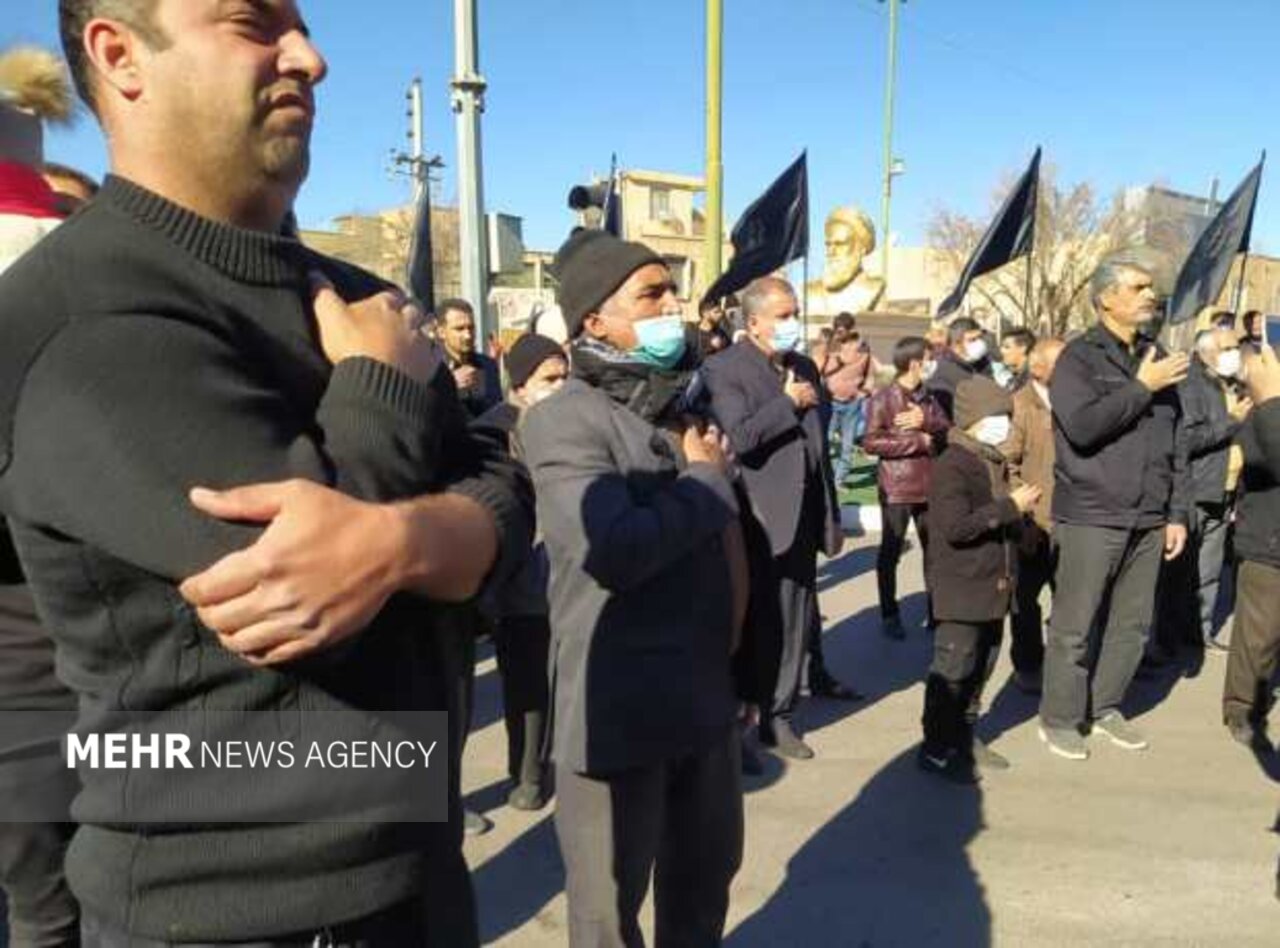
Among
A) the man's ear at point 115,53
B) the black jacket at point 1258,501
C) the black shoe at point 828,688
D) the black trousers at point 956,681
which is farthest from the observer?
the black shoe at point 828,688

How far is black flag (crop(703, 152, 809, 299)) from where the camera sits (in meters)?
7.29

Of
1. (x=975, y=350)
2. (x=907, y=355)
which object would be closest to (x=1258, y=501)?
(x=907, y=355)

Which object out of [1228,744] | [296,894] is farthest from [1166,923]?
[296,894]

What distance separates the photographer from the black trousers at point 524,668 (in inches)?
163

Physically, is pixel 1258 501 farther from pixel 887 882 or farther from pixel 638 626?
pixel 638 626

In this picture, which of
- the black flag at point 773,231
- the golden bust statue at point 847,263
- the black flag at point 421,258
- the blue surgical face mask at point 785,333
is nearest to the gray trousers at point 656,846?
the blue surgical face mask at point 785,333

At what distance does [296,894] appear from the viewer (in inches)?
43.3

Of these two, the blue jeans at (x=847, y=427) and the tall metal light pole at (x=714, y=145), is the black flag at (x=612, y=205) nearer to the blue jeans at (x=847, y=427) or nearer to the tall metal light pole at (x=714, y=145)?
the tall metal light pole at (x=714, y=145)

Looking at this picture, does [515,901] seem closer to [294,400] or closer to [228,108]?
[294,400]

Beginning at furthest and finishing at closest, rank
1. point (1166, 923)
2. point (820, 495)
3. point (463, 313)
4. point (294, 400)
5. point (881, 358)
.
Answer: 1. point (881, 358)
2. point (463, 313)
3. point (820, 495)
4. point (1166, 923)
5. point (294, 400)

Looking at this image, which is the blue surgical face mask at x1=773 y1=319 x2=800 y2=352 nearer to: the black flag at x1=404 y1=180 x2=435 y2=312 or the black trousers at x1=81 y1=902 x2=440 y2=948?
the black flag at x1=404 y1=180 x2=435 y2=312

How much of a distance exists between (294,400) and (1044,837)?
375cm

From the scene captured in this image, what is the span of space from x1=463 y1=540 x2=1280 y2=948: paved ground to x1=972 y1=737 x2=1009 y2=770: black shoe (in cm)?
5

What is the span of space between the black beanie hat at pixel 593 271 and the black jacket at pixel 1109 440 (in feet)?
8.36
